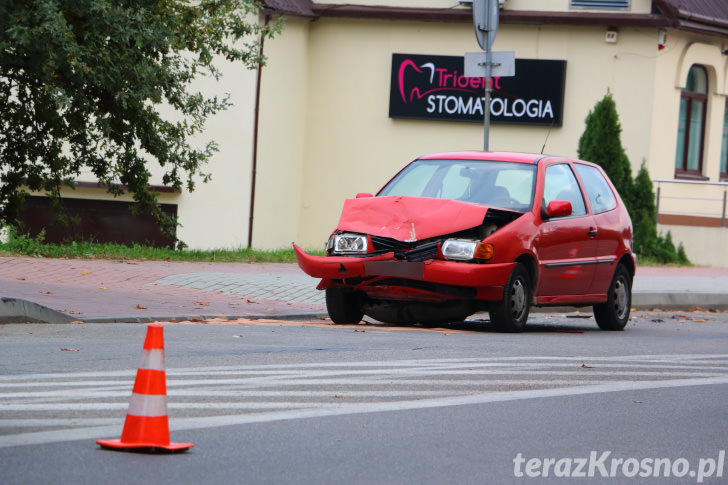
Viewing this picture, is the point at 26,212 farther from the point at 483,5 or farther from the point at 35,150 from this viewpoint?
the point at 483,5

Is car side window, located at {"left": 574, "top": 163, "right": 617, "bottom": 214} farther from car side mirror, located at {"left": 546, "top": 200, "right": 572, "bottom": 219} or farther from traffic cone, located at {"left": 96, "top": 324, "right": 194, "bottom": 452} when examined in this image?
traffic cone, located at {"left": 96, "top": 324, "right": 194, "bottom": 452}

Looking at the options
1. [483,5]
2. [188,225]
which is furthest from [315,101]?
[483,5]

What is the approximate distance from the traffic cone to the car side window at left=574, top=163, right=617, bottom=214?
26.1ft

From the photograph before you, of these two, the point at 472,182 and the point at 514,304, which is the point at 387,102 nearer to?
the point at 472,182

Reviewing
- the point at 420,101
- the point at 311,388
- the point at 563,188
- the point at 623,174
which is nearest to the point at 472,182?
the point at 563,188

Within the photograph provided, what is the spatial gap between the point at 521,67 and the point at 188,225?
708cm

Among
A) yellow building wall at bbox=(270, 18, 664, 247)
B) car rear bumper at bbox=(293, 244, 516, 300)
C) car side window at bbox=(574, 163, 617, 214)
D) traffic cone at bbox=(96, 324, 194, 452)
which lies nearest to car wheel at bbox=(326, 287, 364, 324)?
car rear bumper at bbox=(293, 244, 516, 300)

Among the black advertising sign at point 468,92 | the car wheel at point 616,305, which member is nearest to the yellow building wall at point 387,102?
the black advertising sign at point 468,92

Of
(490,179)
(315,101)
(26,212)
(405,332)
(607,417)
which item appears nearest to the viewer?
(607,417)

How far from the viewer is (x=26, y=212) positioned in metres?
24.0

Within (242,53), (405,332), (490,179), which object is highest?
(242,53)

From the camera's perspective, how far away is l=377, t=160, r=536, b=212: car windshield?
11.8m

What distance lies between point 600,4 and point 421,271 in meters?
15.1

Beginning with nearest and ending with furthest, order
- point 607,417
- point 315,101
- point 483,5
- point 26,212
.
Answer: point 607,417, point 483,5, point 26,212, point 315,101
